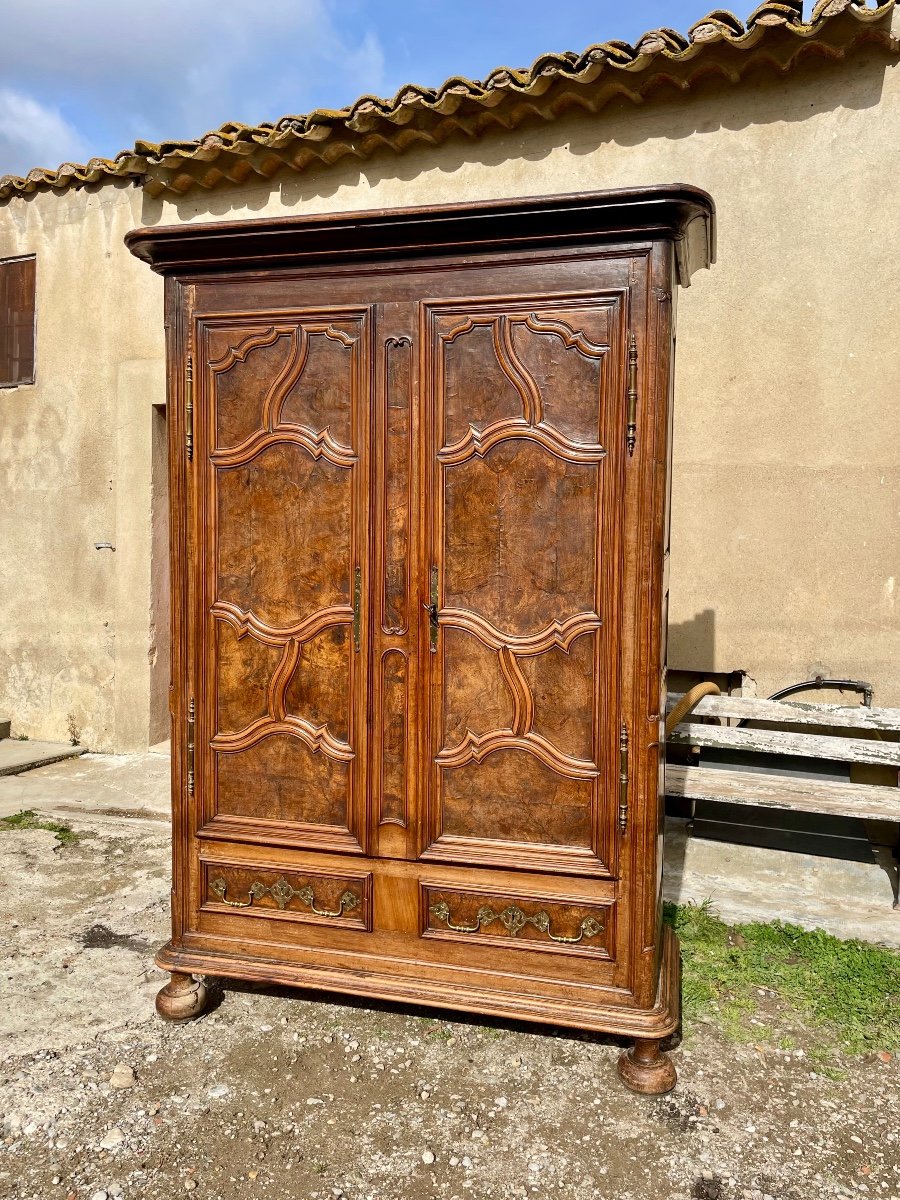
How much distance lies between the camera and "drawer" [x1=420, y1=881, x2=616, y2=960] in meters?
2.31

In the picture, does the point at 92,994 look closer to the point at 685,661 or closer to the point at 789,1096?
the point at 789,1096

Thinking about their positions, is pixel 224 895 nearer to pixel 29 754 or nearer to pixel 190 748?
pixel 190 748

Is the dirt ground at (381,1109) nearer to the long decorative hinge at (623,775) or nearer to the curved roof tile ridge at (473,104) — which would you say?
the long decorative hinge at (623,775)

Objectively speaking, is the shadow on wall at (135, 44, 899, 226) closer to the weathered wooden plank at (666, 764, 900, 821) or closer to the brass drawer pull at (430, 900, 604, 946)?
the weathered wooden plank at (666, 764, 900, 821)

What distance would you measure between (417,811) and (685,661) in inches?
98.8

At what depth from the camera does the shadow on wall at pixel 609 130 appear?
413 cm

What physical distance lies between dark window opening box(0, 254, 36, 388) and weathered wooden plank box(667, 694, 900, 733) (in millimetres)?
5155

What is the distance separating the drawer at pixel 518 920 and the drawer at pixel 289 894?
20cm

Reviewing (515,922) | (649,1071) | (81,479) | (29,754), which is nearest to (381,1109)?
(515,922)

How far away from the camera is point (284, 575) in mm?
2514

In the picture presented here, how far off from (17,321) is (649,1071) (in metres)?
6.31

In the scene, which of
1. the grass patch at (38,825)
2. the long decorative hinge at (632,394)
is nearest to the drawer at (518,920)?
the long decorative hinge at (632,394)

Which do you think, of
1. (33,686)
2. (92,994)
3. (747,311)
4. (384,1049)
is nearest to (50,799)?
(33,686)

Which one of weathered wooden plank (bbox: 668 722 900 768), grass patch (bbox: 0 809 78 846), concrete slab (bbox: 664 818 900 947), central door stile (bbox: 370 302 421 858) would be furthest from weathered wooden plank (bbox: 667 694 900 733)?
grass patch (bbox: 0 809 78 846)
